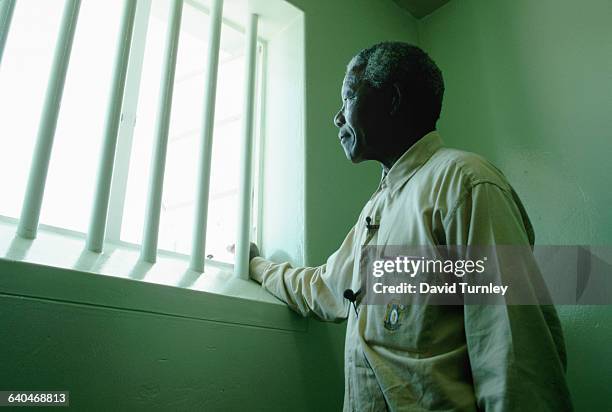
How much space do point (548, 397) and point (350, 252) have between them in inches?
25.0

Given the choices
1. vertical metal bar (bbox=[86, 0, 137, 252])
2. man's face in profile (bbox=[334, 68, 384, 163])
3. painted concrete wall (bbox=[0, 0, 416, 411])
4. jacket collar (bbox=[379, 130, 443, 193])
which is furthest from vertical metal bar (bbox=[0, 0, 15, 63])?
jacket collar (bbox=[379, 130, 443, 193])

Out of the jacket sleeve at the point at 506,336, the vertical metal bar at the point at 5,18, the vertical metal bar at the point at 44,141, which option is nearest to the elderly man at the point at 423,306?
the jacket sleeve at the point at 506,336

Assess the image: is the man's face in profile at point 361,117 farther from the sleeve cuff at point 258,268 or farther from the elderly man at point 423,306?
the sleeve cuff at point 258,268

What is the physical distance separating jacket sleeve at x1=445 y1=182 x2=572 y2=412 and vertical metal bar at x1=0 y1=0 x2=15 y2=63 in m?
1.07

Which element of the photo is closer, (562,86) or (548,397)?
(548,397)

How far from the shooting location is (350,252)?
1.25 metres

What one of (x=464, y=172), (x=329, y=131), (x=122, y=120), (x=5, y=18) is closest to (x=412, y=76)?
(x=464, y=172)

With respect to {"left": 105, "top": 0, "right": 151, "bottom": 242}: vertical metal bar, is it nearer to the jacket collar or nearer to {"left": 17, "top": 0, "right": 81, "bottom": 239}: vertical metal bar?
{"left": 17, "top": 0, "right": 81, "bottom": 239}: vertical metal bar

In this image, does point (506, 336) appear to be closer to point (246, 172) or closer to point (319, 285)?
point (319, 285)

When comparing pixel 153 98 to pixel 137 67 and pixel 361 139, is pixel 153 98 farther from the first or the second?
pixel 361 139

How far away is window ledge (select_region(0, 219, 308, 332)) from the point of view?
0.94 m

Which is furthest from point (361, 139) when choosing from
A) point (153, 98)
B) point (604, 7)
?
point (604, 7)

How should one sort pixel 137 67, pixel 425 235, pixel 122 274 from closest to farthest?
pixel 425 235 → pixel 122 274 → pixel 137 67

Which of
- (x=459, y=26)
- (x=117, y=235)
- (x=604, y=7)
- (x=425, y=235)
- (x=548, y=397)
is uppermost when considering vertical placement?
(x=459, y=26)
